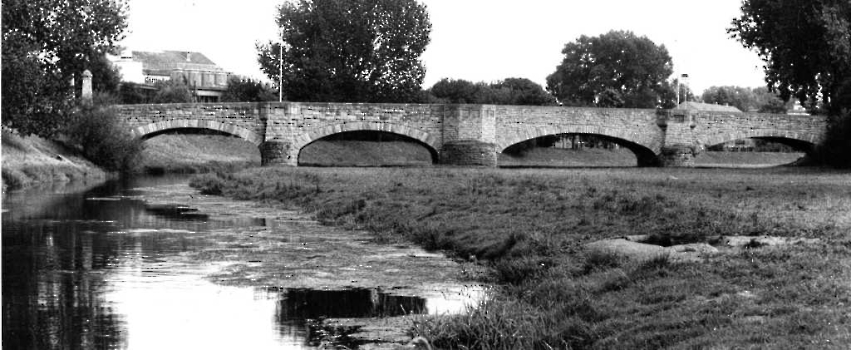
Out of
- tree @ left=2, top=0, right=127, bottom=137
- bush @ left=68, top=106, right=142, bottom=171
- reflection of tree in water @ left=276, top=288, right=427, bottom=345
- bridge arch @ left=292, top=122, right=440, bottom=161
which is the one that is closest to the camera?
reflection of tree in water @ left=276, top=288, right=427, bottom=345

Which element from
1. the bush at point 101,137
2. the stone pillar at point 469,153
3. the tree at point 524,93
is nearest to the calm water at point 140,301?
the bush at point 101,137

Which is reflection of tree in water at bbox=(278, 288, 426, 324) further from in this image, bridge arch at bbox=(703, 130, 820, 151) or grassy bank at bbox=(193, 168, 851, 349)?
bridge arch at bbox=(703, 130, 820, 151)

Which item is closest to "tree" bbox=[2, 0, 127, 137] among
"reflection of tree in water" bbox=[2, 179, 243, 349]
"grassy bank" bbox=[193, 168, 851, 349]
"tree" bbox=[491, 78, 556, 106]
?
"reflection of tree in water" bbox=[2, 179, 243, 349]

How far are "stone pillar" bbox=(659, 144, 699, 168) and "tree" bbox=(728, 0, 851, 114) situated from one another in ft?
53.1

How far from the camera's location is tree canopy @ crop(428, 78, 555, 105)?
329 ft

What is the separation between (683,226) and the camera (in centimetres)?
1836

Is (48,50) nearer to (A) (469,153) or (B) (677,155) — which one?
(A) (469,153)

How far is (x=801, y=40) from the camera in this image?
4231 centimetres

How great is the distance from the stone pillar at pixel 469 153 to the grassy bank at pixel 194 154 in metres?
10.6

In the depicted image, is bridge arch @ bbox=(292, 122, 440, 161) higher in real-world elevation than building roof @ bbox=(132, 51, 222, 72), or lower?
lower

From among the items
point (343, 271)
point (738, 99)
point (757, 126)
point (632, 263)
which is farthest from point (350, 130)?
point (738, 99)

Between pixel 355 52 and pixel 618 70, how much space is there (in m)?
42.5

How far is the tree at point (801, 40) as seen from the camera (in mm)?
40156

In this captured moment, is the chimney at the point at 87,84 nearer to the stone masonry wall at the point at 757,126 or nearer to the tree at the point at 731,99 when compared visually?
the stone masonry wall at the point at 757,126
